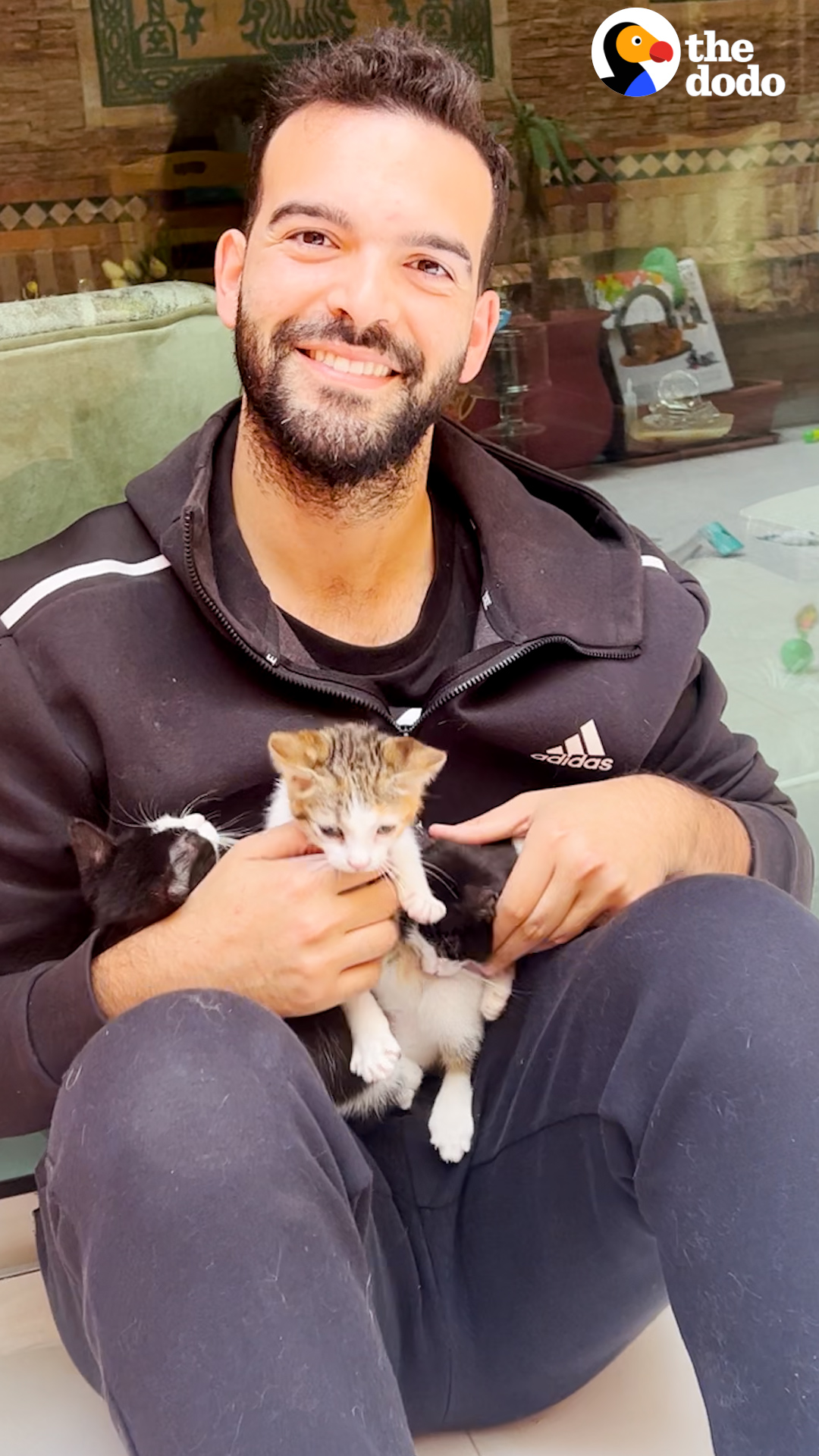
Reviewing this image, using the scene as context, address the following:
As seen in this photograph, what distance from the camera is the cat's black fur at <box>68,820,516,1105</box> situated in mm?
1135

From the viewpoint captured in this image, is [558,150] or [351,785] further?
[558,150]

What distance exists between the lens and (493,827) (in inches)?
46.3

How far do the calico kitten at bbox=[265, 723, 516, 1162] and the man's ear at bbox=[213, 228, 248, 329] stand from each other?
466 millimetres

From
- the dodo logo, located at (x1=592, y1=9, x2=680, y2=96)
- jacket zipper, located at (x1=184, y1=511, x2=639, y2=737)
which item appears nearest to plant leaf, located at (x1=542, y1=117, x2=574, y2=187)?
the dodo logo, located at (x1=592, y1=9, x2=680, y2=96)

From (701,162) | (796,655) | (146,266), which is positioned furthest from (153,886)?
(701,162)

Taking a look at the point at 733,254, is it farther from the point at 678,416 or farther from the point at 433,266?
the point at 433,266

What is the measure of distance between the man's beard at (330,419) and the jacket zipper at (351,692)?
0.39 ft

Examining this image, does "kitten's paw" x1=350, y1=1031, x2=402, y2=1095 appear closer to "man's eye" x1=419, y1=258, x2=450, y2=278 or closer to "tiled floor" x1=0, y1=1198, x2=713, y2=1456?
"tiled floor" x1=0, y1=1198, x2=713, y2=1456

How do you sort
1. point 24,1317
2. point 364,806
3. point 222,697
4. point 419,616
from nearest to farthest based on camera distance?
point 364,806 → point 222,697 → point 419,616 → point 24,1317

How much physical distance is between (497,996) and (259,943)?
27cm

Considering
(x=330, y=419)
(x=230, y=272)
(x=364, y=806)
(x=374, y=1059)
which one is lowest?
(x=374, y=1059)

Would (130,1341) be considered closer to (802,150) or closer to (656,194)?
(656,194)

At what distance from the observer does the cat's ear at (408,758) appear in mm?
1112

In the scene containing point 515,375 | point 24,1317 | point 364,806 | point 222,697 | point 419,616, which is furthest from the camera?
point 515,375
